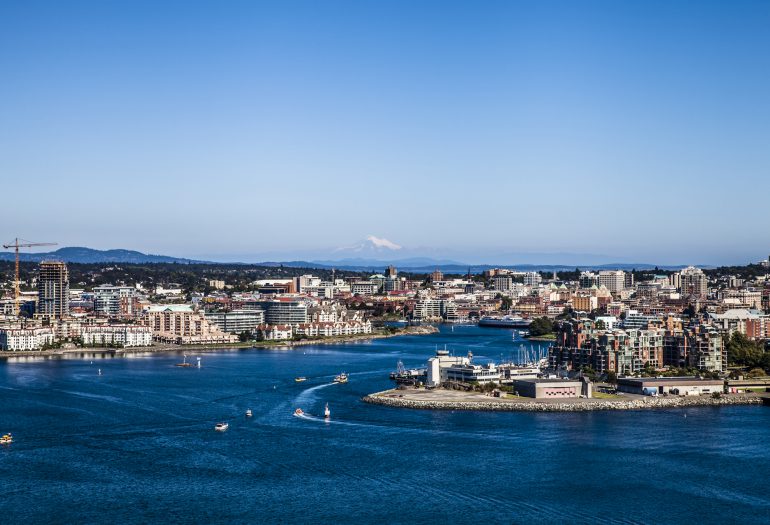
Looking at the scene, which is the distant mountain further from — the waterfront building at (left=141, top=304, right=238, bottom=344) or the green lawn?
the green lawn

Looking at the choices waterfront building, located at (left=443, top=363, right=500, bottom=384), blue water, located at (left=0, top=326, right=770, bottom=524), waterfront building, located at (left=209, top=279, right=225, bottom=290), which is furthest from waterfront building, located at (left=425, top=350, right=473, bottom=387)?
waterfront building, located at (left=209, top=279, right=225, bottom=290)

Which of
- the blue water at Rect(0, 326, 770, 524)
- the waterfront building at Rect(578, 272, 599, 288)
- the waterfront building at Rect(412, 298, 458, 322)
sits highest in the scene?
the waterfront building at Rect(578, 272, 599, 288)

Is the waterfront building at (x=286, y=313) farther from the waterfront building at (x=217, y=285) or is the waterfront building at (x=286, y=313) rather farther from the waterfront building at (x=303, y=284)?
the waterfront building at (x=217, y=285)

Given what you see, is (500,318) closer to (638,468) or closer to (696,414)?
(696,414)

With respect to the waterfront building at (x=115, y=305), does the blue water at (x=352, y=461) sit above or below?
below

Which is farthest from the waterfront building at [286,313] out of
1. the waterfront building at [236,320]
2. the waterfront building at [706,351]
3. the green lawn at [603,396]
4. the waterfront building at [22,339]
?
the green lawn at [603,396]

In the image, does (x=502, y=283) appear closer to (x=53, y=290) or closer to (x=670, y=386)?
→ (x=53, y=290)
